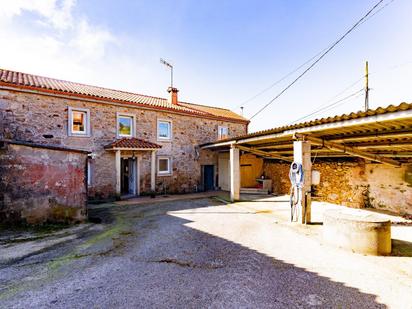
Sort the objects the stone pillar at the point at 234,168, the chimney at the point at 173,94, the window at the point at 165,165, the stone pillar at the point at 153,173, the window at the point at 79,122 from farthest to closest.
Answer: the chimney at the point at 173,94
the window at the point at 165,165
the stone pillar at the point at 153,173
the stone pillar at the point at 234,168
the window at the point at 79,122

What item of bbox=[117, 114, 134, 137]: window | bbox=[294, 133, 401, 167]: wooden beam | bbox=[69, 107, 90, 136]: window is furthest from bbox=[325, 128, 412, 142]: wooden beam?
bbox=[69, 107, 90, 136]: window

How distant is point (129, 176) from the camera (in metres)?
13.9

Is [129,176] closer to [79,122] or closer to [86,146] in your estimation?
[86,146]

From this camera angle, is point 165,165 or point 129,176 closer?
point 129,176

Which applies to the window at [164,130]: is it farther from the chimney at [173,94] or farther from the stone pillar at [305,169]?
the stone pillar at [305,169]

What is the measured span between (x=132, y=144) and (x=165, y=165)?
125 inches

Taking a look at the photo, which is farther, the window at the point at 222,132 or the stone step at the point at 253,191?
the window at the point at 222,132

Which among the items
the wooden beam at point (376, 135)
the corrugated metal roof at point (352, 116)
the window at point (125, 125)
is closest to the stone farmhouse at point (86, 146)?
the window at point (125, 125)

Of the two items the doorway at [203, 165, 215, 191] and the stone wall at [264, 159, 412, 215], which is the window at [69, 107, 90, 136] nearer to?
the doorway at [203, 165, 215, 191]

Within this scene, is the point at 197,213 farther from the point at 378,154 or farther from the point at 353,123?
the point at 378,154

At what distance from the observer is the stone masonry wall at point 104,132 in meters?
9.88

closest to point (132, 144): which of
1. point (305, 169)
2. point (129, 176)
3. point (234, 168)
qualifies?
point (129, 176)

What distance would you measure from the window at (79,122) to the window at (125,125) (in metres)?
1.66

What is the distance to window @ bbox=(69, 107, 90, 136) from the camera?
1111cm
